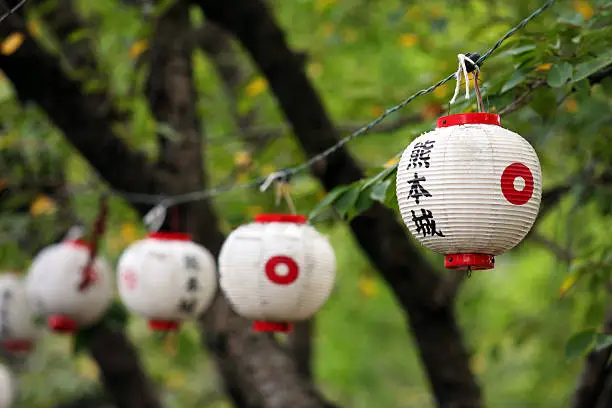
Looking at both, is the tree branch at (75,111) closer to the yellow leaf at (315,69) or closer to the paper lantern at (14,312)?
the paper lantern at (14,312)

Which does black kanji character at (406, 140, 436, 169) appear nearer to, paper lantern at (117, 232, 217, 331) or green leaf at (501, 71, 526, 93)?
green leaf at (501, 71, 526, 93)

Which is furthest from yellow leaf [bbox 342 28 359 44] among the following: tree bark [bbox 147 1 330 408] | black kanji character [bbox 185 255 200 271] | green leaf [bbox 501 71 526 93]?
green leaf [bbox 501 71 526 93]

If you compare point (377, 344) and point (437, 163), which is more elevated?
point (437, 163)

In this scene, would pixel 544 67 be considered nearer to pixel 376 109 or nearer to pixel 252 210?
pixel 376 109

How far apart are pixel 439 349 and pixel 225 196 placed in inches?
119

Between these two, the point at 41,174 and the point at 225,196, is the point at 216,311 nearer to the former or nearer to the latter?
the point at 41,174

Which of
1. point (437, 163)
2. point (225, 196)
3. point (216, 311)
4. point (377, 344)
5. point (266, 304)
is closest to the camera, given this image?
point (437, 163)

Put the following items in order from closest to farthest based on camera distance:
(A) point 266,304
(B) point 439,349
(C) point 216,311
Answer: (A) point 266,304
(B) point 439,349
(C) point 216,311

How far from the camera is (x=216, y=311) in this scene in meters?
5.57

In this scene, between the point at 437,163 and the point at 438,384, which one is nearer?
the point at 437,163

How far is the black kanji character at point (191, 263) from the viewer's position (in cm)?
430

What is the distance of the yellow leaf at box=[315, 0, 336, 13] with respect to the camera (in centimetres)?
589

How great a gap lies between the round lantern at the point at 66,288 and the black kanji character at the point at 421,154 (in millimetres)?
3030

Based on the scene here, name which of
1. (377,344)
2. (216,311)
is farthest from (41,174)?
(377,344)
